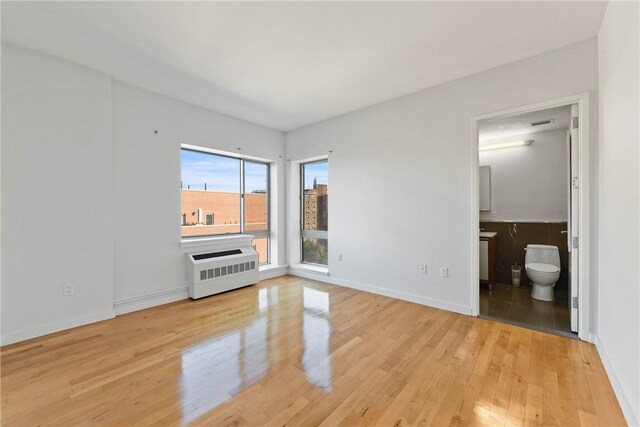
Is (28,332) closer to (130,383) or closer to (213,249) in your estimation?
(130,383)

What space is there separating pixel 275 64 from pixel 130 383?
9.84 feet

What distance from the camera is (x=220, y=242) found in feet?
13.3

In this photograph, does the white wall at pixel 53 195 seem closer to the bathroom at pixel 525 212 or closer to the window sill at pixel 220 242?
the window sill at pixel 220 242

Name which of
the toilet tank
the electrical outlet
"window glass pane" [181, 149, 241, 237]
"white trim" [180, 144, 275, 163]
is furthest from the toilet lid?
the electrical outlet

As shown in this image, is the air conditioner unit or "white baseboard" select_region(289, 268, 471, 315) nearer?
"white baseboard" select_region(289, 268, 471, 315)

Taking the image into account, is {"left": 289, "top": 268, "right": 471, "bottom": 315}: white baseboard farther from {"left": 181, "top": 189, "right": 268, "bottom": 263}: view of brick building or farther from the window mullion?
the window mullion

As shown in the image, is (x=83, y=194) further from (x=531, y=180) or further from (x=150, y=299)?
(x=531, y=180)

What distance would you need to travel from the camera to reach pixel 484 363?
203cm

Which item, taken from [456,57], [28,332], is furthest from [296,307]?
[456,57]

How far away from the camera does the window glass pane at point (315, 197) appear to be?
477cm

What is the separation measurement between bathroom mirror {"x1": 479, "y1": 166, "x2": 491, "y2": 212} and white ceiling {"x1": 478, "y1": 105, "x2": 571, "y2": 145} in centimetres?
49

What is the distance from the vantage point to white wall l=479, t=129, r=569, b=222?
4.03 meters

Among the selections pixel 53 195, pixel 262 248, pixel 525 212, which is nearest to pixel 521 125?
pixel 525 212

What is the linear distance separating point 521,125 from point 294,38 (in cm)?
342
